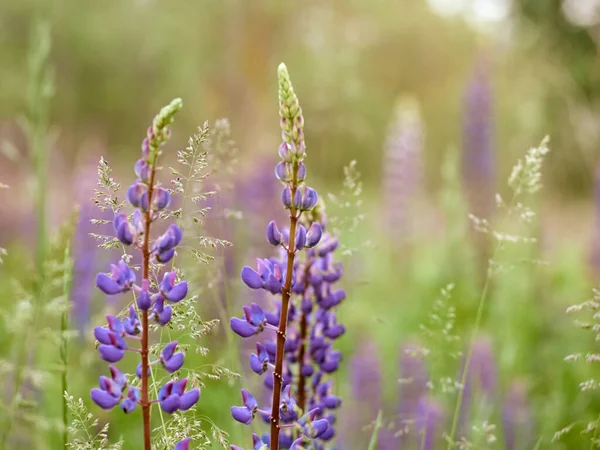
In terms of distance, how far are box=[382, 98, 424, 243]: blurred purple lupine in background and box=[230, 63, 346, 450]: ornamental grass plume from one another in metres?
6.83

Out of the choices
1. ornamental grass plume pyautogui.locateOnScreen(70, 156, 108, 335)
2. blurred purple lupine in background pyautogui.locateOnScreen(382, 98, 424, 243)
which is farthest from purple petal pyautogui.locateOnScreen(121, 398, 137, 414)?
blurred purple lupine in background pyautogui.locateOnScreen(382, 98, 424, 243)

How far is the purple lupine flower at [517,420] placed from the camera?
295 centimetres

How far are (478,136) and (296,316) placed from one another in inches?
224

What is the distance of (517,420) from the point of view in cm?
304

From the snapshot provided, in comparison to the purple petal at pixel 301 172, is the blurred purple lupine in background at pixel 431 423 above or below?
below

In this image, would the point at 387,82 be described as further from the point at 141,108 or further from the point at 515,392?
the point at 515,392

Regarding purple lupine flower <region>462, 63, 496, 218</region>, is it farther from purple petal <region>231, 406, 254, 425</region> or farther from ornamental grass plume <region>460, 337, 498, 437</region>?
purple petal <region>231, 406, 254, 425</region>

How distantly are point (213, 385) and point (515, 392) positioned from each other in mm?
1749

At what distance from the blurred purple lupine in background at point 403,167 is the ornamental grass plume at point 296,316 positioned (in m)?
6.83

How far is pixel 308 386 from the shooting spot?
1.91 meters

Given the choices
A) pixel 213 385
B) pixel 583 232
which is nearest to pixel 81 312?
pixel 213 385

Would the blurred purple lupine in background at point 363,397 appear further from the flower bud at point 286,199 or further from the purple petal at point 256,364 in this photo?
the flower bud at point 286,199

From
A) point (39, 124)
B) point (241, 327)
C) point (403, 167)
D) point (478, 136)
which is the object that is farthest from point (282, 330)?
point (403, 167)

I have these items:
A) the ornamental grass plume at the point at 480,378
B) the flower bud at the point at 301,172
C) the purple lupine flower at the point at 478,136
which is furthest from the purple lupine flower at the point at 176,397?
the purple lupine flower at the point at 478,136
